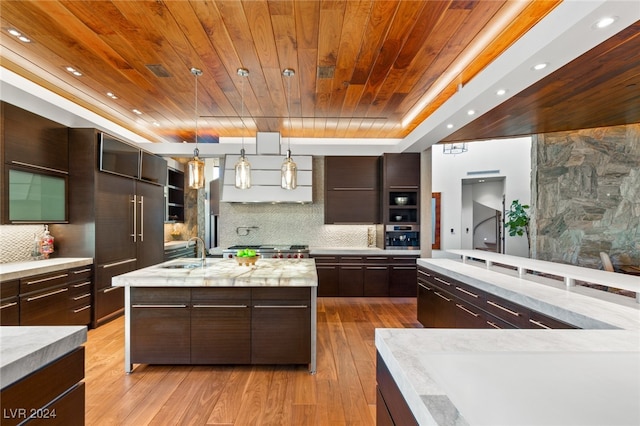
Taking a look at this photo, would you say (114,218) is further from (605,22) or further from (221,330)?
(605,22)

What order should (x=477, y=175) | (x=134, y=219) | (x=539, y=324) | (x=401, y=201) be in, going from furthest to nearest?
(x=477, y=175)
(x=401, y=201)
(x=134, y=219)
(x=539, y=324)

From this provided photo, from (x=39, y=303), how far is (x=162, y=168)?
9.40 ft

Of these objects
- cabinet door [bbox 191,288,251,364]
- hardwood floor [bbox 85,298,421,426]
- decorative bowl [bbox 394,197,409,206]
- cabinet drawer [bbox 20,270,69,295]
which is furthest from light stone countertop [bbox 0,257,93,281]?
decorative bowl [bbox 394,197,409,206]

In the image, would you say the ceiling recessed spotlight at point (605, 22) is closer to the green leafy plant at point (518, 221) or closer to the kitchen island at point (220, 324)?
the kitchen island at point (220, 324)

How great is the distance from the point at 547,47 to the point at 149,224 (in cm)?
548

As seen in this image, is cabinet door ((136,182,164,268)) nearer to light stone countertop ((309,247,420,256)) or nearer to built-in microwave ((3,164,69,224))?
built-in microwave ((3,164,69,224))

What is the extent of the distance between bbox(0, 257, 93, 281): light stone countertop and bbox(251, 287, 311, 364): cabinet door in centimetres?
236

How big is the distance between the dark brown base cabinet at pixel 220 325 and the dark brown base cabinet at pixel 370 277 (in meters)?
2.71

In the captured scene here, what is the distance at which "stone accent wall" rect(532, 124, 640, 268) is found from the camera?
4410mm

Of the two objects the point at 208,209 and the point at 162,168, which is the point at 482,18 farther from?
the point at 208,209

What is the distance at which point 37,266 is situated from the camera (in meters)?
3.21

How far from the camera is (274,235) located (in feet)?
19.7

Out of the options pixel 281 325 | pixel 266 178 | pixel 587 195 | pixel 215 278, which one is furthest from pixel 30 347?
pixel 587 195

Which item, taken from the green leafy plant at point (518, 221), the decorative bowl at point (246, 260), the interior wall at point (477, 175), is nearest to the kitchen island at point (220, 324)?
the decorative bowl at point (246, 260)
